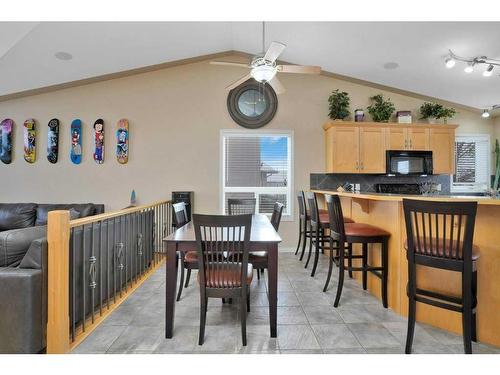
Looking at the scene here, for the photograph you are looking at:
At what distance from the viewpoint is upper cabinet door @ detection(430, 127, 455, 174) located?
182 inches

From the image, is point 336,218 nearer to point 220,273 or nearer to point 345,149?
point 220,273

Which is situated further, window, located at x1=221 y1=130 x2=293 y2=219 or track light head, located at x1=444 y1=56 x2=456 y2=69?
window, located at x1=221 y1=130 x2=293 y2=219

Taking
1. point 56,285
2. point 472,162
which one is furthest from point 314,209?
point 472,162

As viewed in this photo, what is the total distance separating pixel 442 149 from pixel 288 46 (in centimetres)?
315

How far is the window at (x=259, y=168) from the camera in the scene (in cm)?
485

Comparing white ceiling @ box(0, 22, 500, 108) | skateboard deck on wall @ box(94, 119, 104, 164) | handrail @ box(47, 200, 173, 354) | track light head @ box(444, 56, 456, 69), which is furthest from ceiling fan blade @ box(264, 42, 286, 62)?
skateboard deck on wall @ box(94, 119, 104, 164)

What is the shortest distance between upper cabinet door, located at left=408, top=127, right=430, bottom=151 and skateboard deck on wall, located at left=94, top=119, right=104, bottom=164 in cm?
530

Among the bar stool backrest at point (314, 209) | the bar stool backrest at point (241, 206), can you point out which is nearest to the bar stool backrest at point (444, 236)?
the bar stool backrest at point (314, 209)

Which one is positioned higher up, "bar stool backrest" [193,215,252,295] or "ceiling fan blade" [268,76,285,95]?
"ceiling fan blade" [268,76,285,95]

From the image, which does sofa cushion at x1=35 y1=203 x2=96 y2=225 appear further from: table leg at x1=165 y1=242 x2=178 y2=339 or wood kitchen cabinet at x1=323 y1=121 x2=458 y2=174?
wood kitchen cabinet at x1=323 y1=121 x2=458 y2=174

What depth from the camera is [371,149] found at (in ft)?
15.0

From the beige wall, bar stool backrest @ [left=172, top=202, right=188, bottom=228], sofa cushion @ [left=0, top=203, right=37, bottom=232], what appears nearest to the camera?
bar stool backrest @ [left=172, top=202, right=188, bottom=228]
